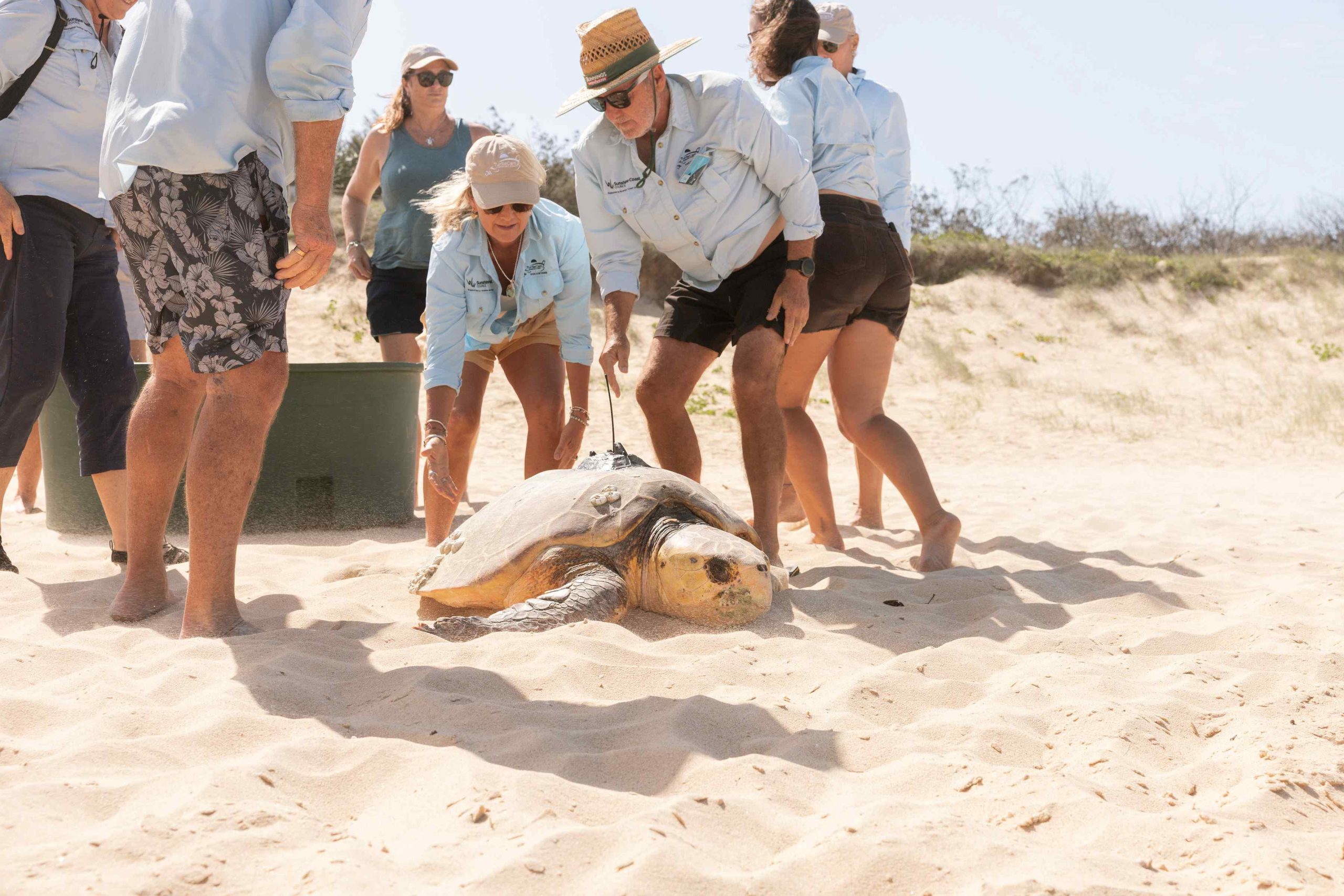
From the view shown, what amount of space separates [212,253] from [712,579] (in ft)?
5.00

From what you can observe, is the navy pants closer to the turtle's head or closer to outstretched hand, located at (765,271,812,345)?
the turtle's head

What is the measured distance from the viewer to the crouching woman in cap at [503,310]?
3.84m

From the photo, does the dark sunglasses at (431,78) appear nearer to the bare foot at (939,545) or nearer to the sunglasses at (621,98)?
the sunglasses at (621,98)

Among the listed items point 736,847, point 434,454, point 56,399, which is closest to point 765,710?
point 736,847

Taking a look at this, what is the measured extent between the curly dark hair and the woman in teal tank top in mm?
1590

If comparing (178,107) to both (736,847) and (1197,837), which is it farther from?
(1197,837)

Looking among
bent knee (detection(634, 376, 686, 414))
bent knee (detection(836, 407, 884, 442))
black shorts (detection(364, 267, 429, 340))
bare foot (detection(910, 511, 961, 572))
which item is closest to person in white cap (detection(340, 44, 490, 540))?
black shorts (detection(364, 267, 429, 340))

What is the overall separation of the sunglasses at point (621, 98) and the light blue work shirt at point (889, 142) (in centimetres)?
154

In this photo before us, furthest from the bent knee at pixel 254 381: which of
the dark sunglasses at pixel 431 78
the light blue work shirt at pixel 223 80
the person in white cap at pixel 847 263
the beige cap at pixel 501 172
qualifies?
the dark sunglasses at pixel 431 78

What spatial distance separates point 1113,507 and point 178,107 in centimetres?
490

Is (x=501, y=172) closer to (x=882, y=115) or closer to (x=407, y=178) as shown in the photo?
(x=407, y=178)

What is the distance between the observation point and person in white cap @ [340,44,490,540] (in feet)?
16.3

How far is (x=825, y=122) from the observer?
410cm

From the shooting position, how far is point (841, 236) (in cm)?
402
